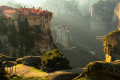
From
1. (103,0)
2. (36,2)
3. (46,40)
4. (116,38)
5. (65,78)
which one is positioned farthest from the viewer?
(36,2)

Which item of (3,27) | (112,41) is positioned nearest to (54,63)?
(112,41)

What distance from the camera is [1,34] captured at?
3122 centimetres

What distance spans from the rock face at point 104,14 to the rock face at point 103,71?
63.5 metres

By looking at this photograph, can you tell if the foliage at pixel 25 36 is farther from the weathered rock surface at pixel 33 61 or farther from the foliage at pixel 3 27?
the weathered rock surface at pixel 33 61

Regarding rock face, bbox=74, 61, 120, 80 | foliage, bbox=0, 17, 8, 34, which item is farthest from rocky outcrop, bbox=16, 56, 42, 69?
foliage, bbox=0, 17, 8, 34

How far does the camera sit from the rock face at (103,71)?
9336 millimetres

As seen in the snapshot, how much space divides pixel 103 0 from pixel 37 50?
57.4m

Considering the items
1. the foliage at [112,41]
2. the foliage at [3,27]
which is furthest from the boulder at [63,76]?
the foliage at [3,27]

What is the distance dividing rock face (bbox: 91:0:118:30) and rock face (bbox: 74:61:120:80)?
63.5 m

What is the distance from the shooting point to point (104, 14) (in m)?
69.9

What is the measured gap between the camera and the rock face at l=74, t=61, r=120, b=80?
368 inches

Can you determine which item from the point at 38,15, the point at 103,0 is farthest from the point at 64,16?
the point at 38,15

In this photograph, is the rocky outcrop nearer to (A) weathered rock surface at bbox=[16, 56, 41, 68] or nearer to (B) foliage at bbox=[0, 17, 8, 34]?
(A) weathered rock surface at bbox=[16, 56, 41, 68]

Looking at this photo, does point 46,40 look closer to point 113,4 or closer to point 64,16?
point 113,4
